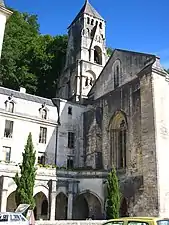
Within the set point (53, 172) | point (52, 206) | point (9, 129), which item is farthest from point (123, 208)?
point (9, 129)

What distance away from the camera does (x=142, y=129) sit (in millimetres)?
26609

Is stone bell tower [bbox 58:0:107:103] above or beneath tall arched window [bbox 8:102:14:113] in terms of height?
above

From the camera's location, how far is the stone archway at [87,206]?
28.7 meters

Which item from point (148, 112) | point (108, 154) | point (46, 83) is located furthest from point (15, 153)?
point (46, 83)

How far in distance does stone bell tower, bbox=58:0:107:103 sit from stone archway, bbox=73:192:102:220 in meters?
12.9

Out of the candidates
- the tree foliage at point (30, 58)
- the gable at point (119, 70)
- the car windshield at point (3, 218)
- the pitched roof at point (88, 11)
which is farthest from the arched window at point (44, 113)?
the pitched roof at point (88, 11)

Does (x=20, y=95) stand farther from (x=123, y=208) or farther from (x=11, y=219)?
(x=11, y=219)

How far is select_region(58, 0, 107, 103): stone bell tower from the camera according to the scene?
3984 centimetres

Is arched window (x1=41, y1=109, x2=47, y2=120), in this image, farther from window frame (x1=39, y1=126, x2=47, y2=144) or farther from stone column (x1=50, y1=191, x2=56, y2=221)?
stone column (x1=50, y1=191, x2=56, y2=221)

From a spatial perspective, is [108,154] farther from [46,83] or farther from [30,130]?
[46,83]

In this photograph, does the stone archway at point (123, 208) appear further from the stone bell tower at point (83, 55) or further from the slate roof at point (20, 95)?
the stone bell tower at point (83, 55)

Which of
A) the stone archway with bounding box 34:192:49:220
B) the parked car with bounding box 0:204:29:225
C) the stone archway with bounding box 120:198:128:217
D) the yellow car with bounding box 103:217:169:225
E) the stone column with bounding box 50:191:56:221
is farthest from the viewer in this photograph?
the stone archway with bounding box 34:192:49:220

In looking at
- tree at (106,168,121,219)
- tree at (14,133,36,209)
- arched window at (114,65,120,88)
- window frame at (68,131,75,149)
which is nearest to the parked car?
tree at (14,133,36,209)

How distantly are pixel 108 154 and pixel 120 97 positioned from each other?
19.2 feet
